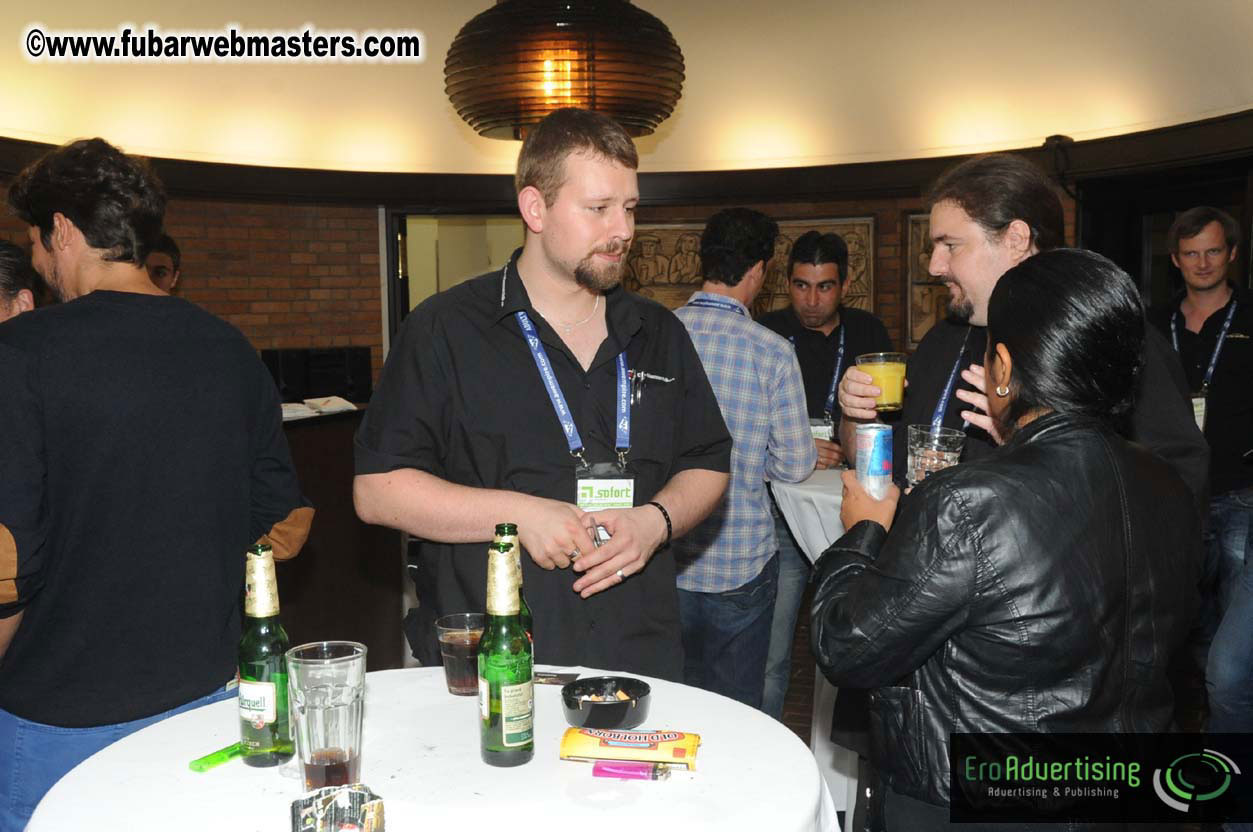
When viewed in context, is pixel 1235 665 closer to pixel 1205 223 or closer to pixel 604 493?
pixel 1205 223

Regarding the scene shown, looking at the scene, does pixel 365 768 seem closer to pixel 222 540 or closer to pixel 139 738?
pixel 139 738

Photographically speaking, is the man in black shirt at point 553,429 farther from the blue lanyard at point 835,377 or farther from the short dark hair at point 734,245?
the blue lanyard at point 835,377

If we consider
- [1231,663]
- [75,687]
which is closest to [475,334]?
[75,687]

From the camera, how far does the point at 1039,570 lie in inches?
60.7

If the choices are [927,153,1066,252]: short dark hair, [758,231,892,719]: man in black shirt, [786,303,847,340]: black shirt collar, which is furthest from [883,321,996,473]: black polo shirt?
[786,303,847,340]: black shirt collar

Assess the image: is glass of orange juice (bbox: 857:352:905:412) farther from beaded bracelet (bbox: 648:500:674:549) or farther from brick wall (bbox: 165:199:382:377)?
brick wall (bbox: 165:199:382:377)

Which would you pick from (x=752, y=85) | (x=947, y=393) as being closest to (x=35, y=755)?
(x=947, y=393)

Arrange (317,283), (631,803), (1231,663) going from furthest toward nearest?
1. (317,283)
2. (1231,663)
3. (631,803)

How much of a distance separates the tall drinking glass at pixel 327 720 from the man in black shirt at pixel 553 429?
2.23 feet

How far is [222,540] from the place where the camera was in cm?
212

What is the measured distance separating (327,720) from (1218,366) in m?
4.09

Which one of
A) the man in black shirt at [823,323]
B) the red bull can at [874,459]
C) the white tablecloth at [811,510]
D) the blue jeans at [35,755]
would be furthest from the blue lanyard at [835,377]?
the blue jeans at [35,755]

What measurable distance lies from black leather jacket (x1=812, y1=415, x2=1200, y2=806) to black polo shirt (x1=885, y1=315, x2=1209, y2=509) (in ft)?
1.40

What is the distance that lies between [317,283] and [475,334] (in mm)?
5448
